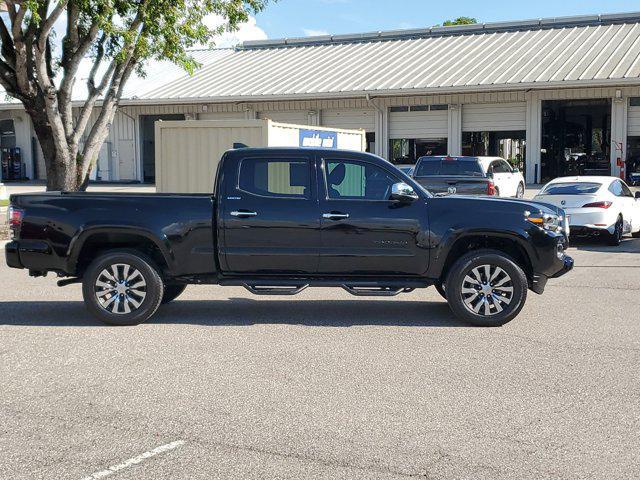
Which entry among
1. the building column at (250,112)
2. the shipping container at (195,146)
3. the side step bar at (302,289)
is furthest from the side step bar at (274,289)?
the building column at (250,112)

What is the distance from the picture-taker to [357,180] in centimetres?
891

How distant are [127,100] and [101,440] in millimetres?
36415

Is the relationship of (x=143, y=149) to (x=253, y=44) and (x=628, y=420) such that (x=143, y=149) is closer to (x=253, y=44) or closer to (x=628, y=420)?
(x=253, y=44)

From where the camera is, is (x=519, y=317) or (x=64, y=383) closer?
(x=64, y=383)

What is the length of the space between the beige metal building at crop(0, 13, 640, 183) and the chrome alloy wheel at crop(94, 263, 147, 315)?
1008 inches

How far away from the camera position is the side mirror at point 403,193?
8.61 m

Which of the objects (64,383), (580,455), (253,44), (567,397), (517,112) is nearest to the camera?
(580,455)

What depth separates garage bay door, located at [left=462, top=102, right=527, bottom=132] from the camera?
113 feet

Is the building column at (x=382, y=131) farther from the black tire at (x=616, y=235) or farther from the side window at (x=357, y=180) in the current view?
the side window at (x=357, y=180)

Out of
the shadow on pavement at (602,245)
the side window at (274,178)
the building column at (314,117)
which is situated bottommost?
the shadow on pavement at (602,245)

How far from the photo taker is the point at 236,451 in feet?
16.1

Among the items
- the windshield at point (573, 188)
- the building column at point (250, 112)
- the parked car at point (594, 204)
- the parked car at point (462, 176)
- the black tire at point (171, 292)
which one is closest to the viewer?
the black tire at point (171, 292)

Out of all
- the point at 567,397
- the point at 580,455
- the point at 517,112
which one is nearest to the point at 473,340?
the point at 567,397

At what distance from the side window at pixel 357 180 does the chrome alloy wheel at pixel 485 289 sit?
49.2 inches
